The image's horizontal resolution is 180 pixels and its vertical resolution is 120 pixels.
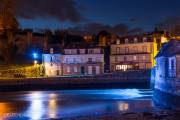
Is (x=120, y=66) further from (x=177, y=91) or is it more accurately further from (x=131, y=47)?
(x=177, y=91)

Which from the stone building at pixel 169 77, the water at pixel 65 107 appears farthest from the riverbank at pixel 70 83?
the stone building at pixel 169 77

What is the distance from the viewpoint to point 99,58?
124188 millimetres

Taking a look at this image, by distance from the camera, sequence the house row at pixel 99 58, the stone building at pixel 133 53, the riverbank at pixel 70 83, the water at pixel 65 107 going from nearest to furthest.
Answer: the water at pixel 65 107, the riverbank at pixel 70 83, the stone building at pixel 133 53, the house row at pixel 99 58

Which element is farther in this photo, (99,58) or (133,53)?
(99,58)

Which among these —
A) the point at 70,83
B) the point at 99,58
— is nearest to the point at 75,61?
the point at 99,58

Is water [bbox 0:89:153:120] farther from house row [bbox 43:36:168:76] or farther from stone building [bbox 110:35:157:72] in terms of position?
house row [bbox 43:36:168:76]

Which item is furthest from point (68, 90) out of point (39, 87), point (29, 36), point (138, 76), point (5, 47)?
point (29, 36)

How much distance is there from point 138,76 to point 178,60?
5358 cm

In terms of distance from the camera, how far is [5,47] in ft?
387

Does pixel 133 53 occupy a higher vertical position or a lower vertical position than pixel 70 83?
higher

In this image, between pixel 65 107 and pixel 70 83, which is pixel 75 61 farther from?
pixel 65 107

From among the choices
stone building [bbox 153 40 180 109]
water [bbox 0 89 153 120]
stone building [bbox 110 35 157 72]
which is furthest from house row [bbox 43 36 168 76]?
stone building [bbox 153 40 180 109]

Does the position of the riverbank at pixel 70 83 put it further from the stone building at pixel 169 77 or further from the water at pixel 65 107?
the stone building at pixel 169 77

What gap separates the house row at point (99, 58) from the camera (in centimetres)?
12212
